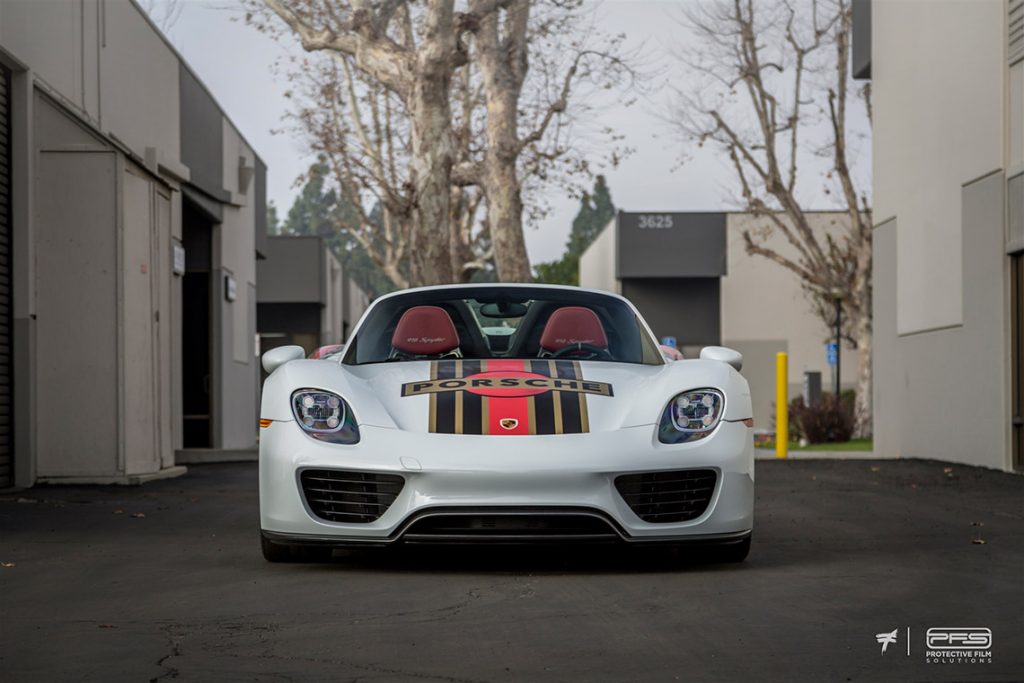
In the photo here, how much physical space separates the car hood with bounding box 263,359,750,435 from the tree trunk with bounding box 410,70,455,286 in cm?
1532

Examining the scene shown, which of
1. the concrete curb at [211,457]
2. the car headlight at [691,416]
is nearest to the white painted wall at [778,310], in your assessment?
the concrete curb at [211,457]

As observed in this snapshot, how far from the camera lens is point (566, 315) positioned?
7129mm

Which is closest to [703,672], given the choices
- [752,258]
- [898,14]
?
[898,14]

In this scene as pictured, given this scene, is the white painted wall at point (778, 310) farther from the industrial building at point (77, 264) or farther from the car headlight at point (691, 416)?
the car headlight at point (691, 416)

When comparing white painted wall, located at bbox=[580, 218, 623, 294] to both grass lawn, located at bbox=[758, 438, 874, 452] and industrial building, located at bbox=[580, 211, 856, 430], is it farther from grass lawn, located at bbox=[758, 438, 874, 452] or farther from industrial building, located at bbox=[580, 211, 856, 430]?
grass lawn, located at bbox=[758, 438, 874, 452]

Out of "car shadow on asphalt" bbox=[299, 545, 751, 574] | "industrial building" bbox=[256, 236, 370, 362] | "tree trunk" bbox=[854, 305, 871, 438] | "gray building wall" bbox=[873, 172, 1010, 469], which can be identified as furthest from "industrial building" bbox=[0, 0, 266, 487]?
"industrial building" bbox=[256, 236, 370, 362]

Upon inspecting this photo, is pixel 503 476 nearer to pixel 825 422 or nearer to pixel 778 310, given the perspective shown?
pixel 825 422

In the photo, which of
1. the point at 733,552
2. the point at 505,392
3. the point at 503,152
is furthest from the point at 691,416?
the point at 503,152

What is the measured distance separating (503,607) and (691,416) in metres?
1.42

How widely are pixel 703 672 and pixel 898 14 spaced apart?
645 inches

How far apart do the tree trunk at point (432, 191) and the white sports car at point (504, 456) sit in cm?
1550

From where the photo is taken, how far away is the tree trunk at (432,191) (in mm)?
21609

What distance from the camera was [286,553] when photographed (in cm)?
628

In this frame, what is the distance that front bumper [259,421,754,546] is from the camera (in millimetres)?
5676
